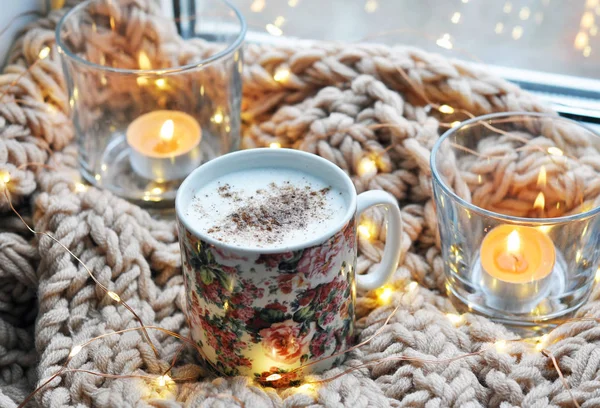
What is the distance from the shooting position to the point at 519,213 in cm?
85

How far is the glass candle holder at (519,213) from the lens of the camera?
747 mm

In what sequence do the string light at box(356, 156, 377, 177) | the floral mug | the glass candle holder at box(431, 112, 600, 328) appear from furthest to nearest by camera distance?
the string light at box(356, 156, 377, 177)
the glass candle holder at box(431, 112, 600, 328)
the floral mug

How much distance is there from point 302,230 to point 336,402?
144 mm

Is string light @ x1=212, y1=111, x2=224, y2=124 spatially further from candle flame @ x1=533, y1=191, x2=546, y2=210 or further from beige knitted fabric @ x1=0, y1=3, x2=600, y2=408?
candle flame @ x1=533, y1=191, x2=546, y2=210

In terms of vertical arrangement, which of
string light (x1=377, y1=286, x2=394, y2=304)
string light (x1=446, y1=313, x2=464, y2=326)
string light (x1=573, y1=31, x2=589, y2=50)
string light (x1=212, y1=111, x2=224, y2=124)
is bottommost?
string light (x1=377, y1=286, x2=394, y2=304)

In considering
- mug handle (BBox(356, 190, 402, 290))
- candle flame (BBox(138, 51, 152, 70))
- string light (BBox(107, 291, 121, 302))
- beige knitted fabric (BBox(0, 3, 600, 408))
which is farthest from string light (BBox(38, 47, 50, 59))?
mug handle (BBox(356, 190, 402, 290))

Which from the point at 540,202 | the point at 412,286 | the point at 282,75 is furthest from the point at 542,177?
the point at 282,75

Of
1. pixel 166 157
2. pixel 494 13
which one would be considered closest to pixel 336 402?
pixel 166 157

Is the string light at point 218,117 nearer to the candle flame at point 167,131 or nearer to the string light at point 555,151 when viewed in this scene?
the candle flame at point 167,131

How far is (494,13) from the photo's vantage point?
3.67ft

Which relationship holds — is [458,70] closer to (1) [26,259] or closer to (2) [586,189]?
(2) [586,189]

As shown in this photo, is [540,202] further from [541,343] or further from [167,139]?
[167,139]

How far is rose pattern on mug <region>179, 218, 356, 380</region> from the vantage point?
2.04ft

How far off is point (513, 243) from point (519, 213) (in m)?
0.07
